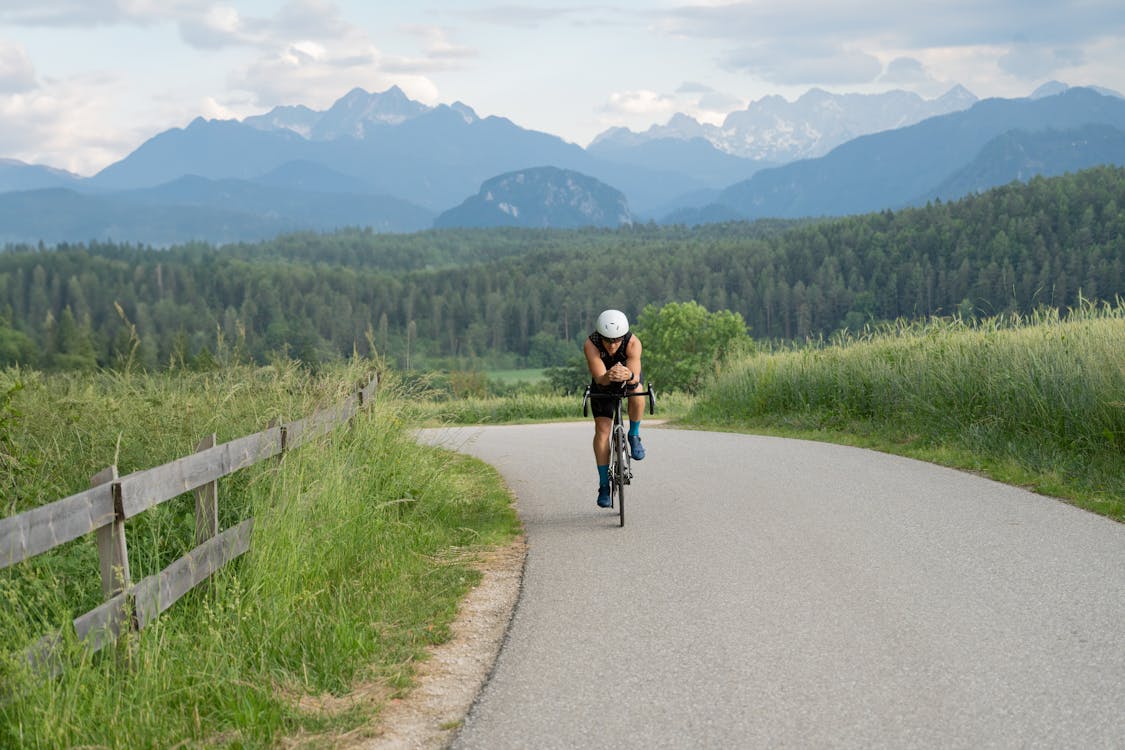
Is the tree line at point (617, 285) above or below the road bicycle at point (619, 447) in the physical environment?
above

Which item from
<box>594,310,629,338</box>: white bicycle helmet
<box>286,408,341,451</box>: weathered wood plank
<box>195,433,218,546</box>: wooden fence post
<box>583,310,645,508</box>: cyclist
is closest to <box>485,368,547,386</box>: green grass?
<box>583,310,645,508</box>: cyclist

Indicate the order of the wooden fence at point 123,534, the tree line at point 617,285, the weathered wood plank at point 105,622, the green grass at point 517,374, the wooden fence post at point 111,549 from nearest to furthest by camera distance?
the wooden fence at point 123,534, the weathered wood plank at point 105,622, the wooden fence post at point 111,549, the tree line at point 617,285, the green grass at point 517,374

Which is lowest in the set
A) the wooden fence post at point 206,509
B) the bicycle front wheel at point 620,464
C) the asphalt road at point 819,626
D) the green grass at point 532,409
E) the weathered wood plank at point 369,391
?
the green grass at point 532,409

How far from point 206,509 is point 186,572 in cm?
78

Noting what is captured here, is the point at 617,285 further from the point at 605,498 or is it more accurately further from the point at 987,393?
the point at 605,498

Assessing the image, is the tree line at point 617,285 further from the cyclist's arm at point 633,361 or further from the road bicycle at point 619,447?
the cyclist's arm at point 633,361

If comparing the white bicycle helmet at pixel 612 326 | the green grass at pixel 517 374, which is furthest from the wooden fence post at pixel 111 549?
the green grass at pixel 517 374

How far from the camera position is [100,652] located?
4984 mm

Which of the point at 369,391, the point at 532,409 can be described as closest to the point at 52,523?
the point at 369,391

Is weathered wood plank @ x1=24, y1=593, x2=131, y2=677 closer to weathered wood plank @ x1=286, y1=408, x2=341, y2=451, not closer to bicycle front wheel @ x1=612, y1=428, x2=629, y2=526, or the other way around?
weathered wood plank @ x1=286, y1=408, x2=341, y2=451

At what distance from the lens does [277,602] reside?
611 cm

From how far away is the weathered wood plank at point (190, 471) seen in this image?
507 cm

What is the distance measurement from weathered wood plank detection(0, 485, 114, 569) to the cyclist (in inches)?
194

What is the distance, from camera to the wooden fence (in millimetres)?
4371
